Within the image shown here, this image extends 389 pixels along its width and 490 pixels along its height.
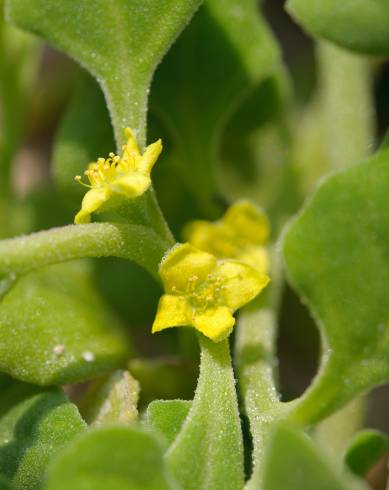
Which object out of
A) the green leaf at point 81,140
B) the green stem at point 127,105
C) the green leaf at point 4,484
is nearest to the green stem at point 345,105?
the green leaf at point 81,140

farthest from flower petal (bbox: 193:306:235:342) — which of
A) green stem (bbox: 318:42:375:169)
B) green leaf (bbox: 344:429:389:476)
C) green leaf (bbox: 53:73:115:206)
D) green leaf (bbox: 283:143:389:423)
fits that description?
green stem (bbox: 318:42:375:169)

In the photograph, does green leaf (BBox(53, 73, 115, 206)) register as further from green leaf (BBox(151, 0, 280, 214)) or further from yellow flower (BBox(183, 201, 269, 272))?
yellow flower (BBox(183, 201, 269, 272))

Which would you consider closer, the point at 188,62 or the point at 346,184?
the point at 346,184

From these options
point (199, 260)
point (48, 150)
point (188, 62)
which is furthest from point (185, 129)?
point (48, 150)

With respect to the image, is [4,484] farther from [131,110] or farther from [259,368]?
[131,110]

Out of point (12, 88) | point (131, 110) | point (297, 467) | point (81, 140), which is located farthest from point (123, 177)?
point (12, 88)

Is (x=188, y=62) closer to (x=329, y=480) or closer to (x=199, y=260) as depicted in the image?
(x=199, y=260)

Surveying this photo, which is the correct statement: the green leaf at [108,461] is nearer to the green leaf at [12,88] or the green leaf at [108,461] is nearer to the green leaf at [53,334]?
the green leaf at [53,334]

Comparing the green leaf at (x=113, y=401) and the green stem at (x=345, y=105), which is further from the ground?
the green stem at (x=345, y=105)
